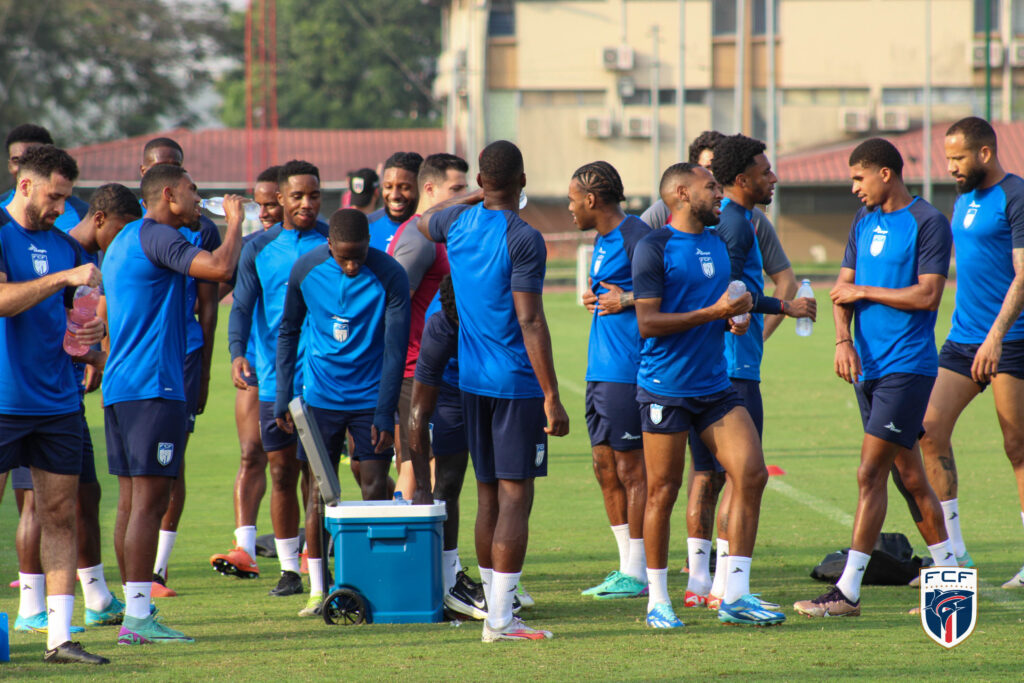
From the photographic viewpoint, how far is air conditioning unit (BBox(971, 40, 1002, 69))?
58.2 meters

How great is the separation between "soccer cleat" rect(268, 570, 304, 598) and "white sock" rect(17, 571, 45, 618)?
133cm

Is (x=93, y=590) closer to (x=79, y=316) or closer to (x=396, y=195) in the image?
(x=79, y=316)

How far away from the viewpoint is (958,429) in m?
13.9

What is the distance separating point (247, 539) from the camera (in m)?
8.35

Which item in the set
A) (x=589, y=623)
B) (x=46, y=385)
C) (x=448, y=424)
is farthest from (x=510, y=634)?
(x=46, y=385)

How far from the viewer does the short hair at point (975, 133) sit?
24.4ft

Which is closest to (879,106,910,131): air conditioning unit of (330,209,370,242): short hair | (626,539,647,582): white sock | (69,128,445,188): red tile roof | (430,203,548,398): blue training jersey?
(69,128,445,188): red tile roof

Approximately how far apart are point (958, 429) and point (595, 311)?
778 centimetres

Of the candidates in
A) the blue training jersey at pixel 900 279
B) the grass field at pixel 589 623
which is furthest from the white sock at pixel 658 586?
the blue training jersey at pixel 900 279

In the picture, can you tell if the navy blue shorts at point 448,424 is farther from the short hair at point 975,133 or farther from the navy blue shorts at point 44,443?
the short hair at point 975,133

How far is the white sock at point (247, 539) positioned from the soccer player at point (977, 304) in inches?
169

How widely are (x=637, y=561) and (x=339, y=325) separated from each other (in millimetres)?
2243

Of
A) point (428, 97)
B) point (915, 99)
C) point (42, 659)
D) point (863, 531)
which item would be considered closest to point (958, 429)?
point (863, 531)

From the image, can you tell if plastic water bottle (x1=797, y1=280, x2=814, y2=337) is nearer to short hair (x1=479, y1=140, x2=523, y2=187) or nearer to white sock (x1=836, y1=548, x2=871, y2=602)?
white sock (x1=836, y1=548, x2=871, y2=602)
